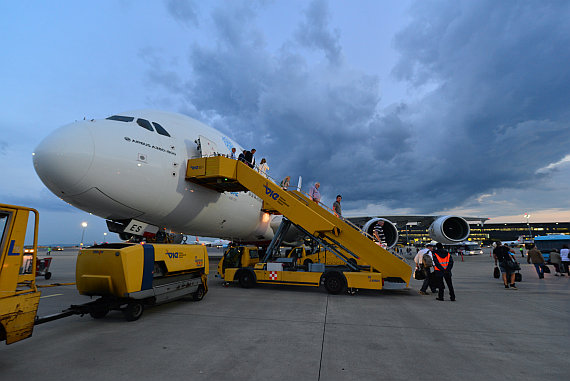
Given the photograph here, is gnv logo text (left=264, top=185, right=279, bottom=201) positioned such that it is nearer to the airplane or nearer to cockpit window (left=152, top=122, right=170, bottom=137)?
the airplane

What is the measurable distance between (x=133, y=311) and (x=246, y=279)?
13.7ft

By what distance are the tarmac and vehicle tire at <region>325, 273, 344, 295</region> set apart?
3.76 ft

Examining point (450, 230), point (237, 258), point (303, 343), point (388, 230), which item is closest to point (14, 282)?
point (303, 343)

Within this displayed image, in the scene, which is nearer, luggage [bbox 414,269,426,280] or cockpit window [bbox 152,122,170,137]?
cockpit window [bbox 152,122,170,137]

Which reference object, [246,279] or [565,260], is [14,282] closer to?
[246,279]

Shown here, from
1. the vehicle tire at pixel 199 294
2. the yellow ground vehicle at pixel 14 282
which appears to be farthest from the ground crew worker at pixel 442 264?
the yellow ground vehicle at pixel 14 282

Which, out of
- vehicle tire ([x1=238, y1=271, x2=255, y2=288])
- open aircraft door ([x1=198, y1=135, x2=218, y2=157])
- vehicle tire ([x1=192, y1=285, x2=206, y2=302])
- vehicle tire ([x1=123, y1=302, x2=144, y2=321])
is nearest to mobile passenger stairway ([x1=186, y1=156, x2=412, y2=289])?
Result: open aircraft door ([x1=198, y1=135, x2=218, y2=157])

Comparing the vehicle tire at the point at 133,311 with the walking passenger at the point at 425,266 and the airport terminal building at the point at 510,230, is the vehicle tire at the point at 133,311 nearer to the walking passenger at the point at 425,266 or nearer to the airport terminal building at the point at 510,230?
the walking passenger at the point at 425,266

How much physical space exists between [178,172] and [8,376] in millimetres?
5859

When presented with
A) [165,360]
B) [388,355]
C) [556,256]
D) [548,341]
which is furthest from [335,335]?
[556,256]

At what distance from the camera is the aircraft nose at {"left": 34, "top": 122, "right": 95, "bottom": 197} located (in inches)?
237

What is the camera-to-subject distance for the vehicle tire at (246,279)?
8938mm

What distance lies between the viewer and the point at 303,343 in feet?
13.4

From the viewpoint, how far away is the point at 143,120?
322 inches
